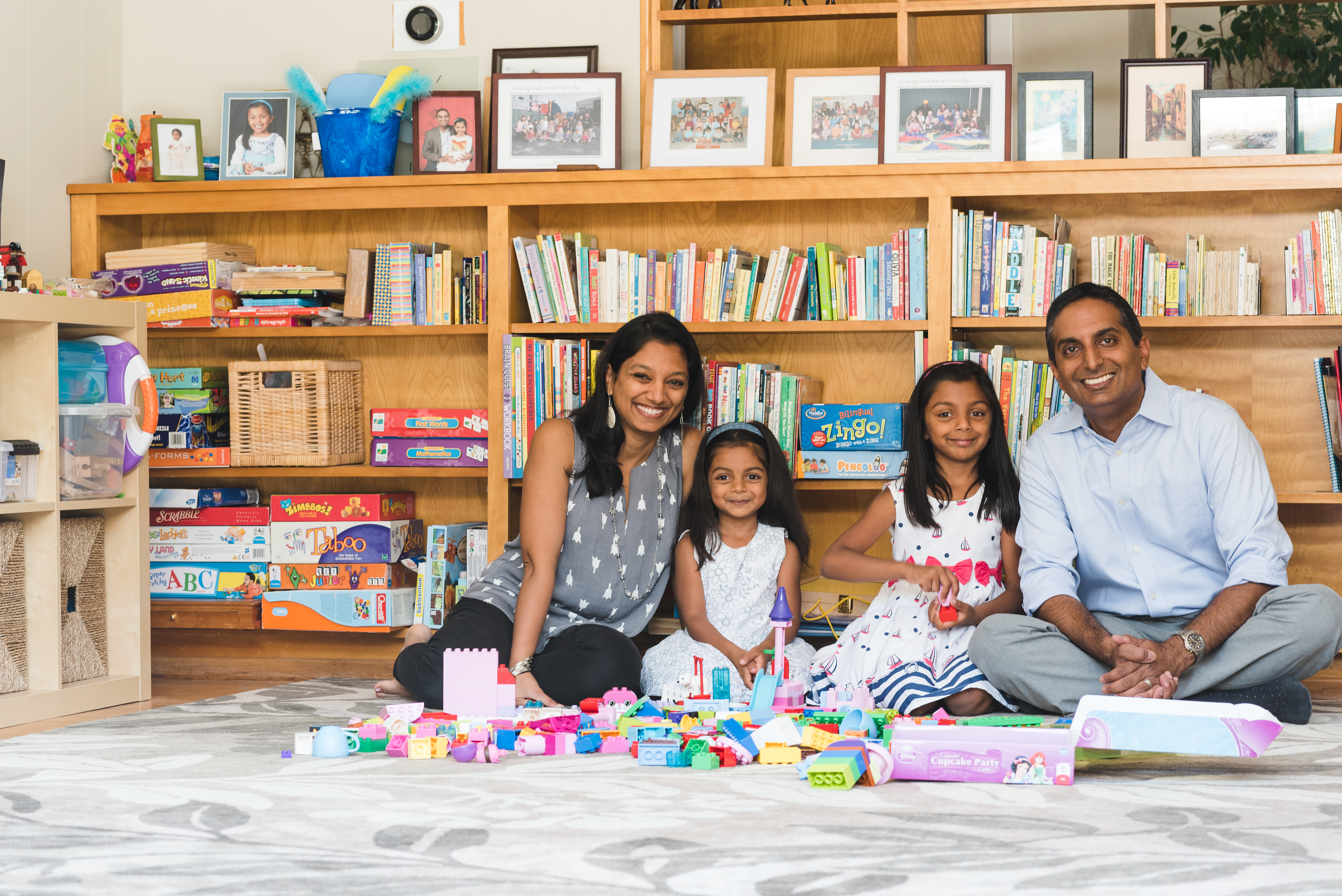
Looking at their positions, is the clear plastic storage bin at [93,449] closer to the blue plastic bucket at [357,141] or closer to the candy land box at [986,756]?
the blue plastic bucket at [357,141]

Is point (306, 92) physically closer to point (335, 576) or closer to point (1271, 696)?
point (335, 576)

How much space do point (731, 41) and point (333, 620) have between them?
1.93 meters

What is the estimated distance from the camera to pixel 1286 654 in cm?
238

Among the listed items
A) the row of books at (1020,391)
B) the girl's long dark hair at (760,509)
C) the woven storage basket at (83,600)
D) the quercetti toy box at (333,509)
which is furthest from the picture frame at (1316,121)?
the woven storage basket at (83,600)

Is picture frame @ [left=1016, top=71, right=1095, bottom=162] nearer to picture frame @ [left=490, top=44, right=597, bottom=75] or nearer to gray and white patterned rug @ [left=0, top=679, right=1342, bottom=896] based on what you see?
picture frame @ [left=490, top=44, right=597, bottom=75]

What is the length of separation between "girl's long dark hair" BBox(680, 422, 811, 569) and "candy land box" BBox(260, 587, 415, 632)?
0.86 metres

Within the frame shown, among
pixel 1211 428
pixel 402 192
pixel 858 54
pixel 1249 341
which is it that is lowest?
pixel 1211 428

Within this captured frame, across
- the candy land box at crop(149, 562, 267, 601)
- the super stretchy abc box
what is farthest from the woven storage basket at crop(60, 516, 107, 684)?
the super stretchy abc box

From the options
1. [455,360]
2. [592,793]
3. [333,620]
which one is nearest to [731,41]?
[455,360]

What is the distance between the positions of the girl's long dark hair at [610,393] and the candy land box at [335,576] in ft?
2.35

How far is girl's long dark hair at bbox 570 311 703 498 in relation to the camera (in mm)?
Result: 2922

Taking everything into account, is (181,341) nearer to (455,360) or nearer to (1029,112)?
(455,360)

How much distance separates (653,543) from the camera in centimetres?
299

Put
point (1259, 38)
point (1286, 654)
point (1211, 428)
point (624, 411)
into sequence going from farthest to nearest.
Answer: point (1259, 38), point (624, 411), point (1211, 428), point (1286, 654)
